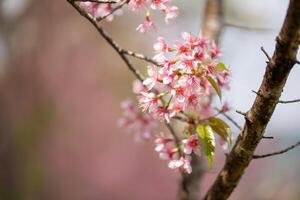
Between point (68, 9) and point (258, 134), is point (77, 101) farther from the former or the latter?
point (258, 134)

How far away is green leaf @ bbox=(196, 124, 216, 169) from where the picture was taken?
4.56ft

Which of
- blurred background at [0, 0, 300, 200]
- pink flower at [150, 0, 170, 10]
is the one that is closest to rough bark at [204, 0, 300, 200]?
pink flower at [150, 0, 170, 10]

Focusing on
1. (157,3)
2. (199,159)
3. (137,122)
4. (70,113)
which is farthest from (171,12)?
(70,113)

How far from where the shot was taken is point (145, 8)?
4.67 feet

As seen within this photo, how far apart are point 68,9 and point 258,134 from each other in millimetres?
7852

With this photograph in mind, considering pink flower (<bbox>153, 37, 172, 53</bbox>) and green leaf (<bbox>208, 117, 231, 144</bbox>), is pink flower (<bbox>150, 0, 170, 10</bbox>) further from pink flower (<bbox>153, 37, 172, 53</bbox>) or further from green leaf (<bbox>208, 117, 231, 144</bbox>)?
green leaf (<bbox>208, 117, 231, 144</bbox>)

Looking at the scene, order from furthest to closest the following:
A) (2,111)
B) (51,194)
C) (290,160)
→ (51,194) < (2,111) < (290,160)

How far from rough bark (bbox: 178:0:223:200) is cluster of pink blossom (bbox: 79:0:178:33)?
2.18 feet

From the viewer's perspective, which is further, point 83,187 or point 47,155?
point 83,187

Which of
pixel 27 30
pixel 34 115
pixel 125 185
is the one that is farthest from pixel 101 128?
pixel 27 30

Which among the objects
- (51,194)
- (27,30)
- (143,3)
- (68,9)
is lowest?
(143,3)

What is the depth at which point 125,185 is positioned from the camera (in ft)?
33.9

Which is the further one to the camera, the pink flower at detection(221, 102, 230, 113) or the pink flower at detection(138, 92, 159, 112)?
the pink flower at detection(221, 102, 230, 113)

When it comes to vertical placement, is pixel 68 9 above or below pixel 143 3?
above
